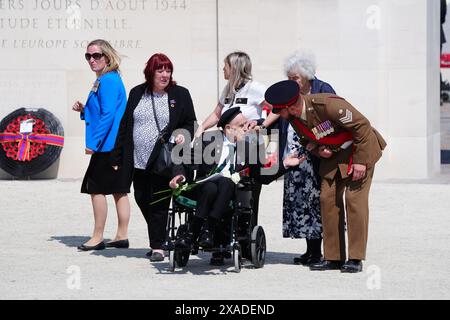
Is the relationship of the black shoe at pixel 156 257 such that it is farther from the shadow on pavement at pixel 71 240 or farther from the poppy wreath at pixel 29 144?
the poppy wreath at pixel 29 144

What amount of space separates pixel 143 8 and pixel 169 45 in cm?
55

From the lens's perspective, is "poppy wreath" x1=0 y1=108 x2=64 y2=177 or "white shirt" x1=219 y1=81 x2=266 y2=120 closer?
"white shirt" x1=219 y1=81 x2=266 y2=120

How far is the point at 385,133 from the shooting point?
14305 mm

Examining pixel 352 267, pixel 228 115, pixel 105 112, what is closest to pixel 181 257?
pixel 228 115

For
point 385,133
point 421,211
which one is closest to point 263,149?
point 421,211

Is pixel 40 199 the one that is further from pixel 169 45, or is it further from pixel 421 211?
pixel 421 211

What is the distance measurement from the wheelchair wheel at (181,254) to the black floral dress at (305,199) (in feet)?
2.50

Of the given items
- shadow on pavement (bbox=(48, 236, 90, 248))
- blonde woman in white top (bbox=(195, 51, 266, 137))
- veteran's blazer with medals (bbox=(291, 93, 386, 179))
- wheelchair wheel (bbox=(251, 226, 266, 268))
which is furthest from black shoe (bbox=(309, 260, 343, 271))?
shadow on pavement (bbox=(48, 236, 90, 248))

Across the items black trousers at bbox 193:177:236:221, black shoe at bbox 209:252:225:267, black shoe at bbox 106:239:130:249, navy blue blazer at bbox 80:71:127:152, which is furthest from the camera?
black shoe at bbox 106:239:130:249

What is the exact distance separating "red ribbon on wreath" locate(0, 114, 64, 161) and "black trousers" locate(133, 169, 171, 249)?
549cm

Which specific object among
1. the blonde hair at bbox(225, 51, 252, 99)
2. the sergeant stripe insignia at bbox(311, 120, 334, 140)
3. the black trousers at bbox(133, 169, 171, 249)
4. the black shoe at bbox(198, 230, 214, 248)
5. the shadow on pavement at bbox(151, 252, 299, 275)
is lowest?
the shadow on pavement at bbox(151, 252, 299, 275)

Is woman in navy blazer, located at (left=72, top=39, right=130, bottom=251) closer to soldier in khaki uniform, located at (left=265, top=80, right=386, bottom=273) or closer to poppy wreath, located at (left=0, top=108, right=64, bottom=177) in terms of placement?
soldier in khaki uniform, located at (left=265, top=80, right=386, bottom=273)

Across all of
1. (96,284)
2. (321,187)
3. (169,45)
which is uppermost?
(169,45)

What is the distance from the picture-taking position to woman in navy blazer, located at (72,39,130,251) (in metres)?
9.30
